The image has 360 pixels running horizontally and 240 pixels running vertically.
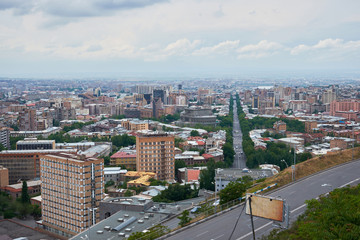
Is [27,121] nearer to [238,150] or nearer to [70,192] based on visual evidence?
[238,150]

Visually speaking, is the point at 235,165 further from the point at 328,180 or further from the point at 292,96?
the point at 292,96

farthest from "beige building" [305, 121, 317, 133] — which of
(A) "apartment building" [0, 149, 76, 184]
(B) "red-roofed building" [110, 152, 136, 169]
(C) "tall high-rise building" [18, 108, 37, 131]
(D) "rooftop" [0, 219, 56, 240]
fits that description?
(D) "rooftop" [0, 219, 56, 240]

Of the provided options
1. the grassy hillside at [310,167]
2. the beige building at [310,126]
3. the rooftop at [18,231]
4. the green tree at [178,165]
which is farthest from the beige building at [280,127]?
the rooftop at [18,231]

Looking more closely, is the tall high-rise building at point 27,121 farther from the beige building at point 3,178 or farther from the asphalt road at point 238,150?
the beige building at point 3,178

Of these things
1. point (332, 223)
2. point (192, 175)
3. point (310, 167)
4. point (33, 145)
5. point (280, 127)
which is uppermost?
point (332, 223)

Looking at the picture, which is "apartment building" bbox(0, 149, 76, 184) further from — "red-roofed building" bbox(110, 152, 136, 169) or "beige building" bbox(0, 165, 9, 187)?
"red-roofed building" bbox(110, 152, 136, 169)

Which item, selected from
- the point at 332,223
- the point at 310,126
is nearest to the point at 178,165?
the point at 332,223
